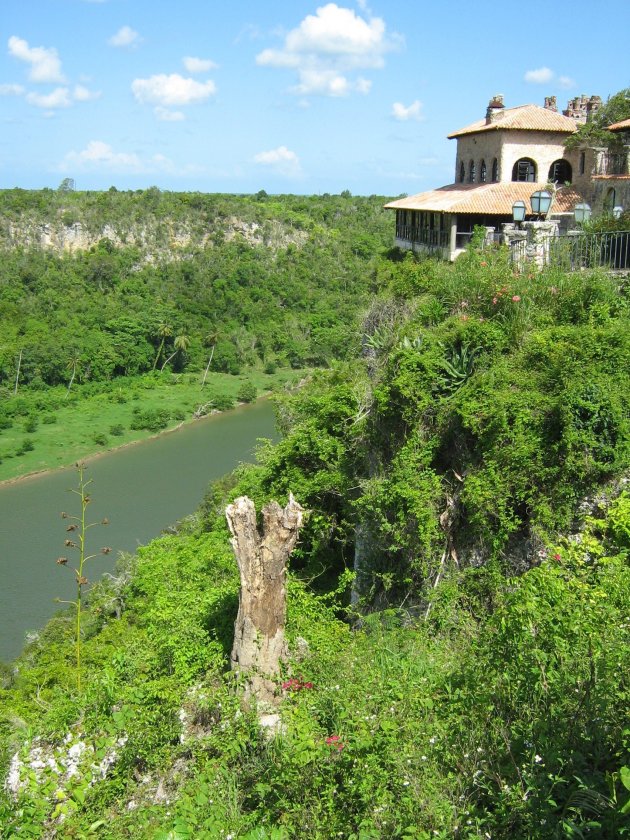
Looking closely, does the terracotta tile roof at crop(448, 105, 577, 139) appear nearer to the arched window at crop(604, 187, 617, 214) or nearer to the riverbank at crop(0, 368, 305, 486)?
the arched window at crop(604, 187, 617, 214)

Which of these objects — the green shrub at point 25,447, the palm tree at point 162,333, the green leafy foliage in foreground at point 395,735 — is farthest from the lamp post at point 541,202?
the palm tree at point 162,333

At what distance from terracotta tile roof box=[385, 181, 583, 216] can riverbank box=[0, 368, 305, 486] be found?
21.8 metres

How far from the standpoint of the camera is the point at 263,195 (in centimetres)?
11612

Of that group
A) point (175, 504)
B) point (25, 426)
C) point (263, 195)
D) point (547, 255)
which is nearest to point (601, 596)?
point (547, 255)

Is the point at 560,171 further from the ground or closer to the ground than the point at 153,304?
further from the ground

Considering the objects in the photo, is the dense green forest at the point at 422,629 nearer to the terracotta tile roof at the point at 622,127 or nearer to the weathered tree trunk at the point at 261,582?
the weathered tree trunk at the point at 261,582

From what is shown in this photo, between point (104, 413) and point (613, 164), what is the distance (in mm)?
41828

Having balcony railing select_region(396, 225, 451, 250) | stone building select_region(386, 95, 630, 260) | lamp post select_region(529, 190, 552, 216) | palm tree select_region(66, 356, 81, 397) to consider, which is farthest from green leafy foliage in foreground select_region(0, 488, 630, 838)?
palm tree select_region(66, 356, 81, 397)

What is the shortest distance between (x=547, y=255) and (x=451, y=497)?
544cm

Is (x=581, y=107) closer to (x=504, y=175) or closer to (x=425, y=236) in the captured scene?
(x=504, y=175)

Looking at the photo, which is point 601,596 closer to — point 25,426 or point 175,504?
point 175,504

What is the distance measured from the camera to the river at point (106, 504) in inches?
1099

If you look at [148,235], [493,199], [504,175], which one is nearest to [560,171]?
[504,175]

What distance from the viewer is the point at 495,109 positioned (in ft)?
75.2
